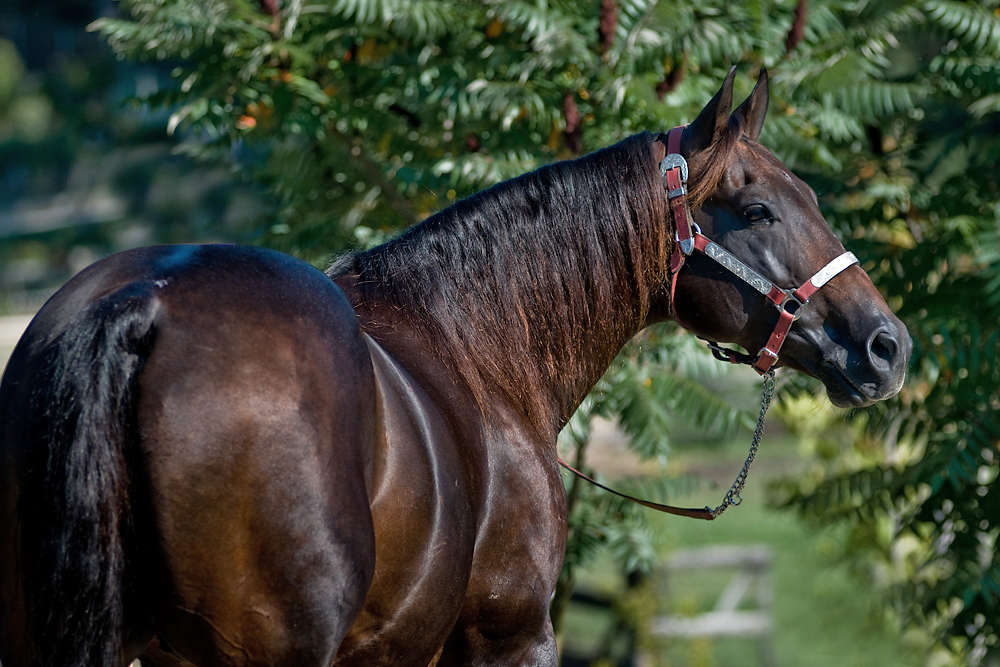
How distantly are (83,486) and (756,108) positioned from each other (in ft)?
7.49

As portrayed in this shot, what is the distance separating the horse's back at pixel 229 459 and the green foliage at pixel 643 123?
2.19 meters

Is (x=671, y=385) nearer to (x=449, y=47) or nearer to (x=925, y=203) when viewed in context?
(x=925, y=203)

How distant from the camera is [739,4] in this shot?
479 cm

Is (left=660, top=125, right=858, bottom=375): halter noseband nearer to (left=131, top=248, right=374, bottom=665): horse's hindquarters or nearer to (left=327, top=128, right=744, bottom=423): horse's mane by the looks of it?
(left=327, top=128, right=744, bottom=423): horse's mane

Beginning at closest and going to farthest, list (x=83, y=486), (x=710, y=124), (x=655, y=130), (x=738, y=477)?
(x=83, y=486)
(x=710, y=124)
(x=738, y=477)
(x=655, y=130)

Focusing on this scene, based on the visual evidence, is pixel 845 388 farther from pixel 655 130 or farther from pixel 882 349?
pixel 655 130

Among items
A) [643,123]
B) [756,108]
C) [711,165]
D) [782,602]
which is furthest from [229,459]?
[782,602]

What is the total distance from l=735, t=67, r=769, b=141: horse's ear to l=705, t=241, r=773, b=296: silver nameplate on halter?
43 cm

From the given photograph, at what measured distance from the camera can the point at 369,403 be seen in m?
2.03

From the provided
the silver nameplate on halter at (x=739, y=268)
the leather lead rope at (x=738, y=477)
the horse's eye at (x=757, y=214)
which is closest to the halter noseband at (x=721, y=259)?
the silver nameplate on halter at (x=739, y=268)

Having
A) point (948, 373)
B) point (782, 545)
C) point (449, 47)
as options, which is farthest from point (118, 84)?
point (948, 373)

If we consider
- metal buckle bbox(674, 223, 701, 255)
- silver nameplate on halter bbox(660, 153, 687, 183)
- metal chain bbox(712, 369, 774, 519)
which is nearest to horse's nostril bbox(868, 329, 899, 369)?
metal chain bbox(712, 369, 774, 519)

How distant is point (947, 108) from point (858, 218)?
1.24 m

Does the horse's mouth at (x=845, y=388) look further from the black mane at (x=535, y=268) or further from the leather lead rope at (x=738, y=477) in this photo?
the black mane at (x=535, y=268)
